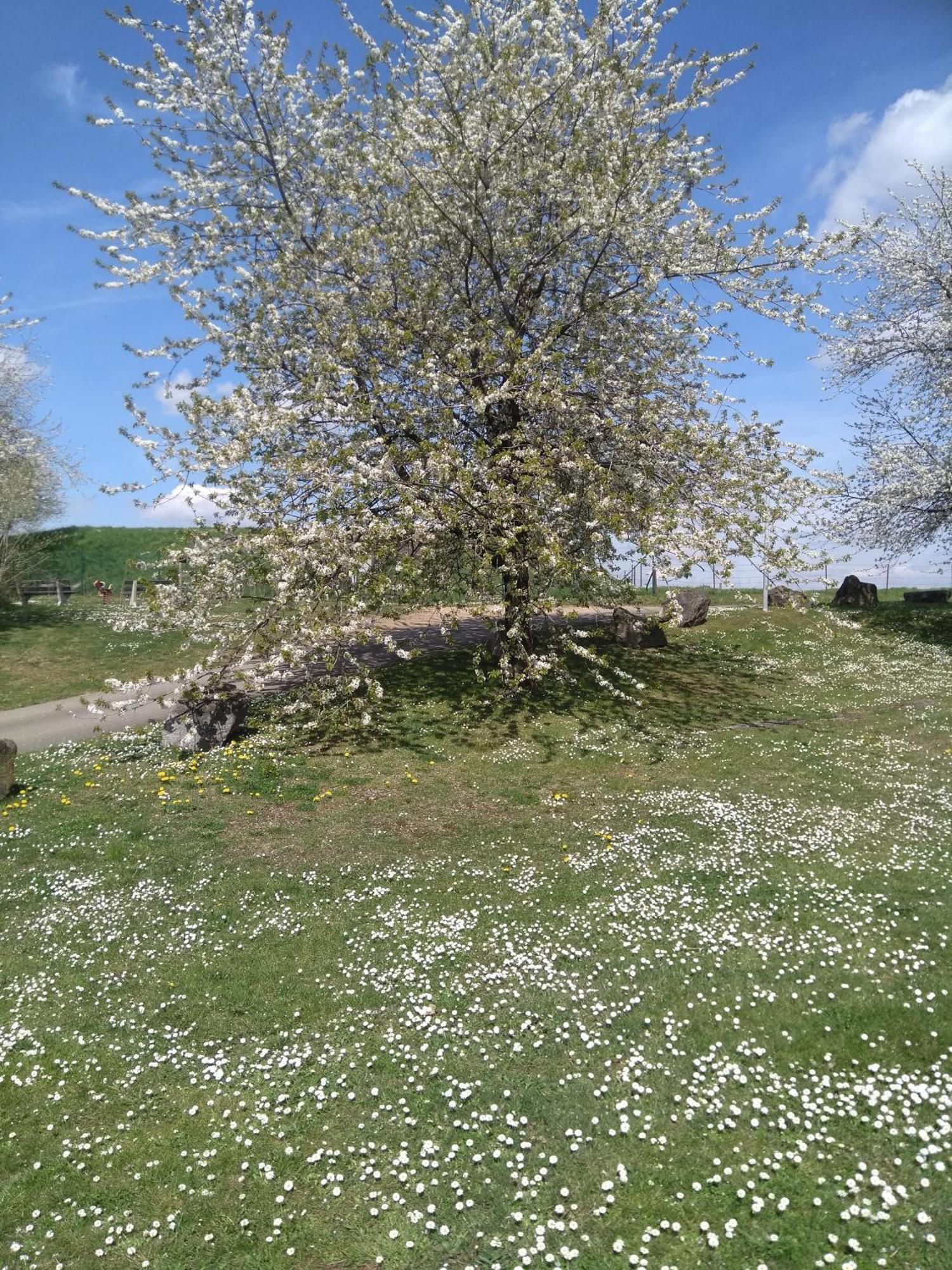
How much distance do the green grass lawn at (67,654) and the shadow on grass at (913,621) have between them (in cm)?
2081

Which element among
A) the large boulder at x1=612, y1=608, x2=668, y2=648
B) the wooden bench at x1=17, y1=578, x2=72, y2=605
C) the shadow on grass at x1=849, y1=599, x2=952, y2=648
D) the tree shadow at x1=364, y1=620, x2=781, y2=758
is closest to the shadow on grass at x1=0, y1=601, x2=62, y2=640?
the wooden bench at x1=17, y1=578, x2=72, y2=605

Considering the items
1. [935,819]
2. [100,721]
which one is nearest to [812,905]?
[935,819]

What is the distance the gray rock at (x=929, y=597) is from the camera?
3062 centimetres

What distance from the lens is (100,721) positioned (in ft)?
55.5

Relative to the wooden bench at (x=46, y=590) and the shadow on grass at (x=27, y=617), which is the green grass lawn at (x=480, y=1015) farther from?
the wooden bench at (x=46, y=590)

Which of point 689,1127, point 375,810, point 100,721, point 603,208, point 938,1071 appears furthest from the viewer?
point 100,721

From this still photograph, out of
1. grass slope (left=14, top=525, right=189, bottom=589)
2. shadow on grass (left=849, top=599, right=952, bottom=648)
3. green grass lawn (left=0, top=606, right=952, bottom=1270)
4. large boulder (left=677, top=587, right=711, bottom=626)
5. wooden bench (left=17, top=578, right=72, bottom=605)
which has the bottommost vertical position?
green grass lawn (left=0, top=606, right=952, bottom=1270)

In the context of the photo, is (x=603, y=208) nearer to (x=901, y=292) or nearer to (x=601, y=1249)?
(x=901, y=292)

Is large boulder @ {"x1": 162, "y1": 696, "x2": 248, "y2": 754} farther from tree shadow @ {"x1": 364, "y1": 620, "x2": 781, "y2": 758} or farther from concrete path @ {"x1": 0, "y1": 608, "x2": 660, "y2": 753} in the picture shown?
tree shadow @ {"x1": 364, "y1": 620, "x2": 781, "y2": 758}

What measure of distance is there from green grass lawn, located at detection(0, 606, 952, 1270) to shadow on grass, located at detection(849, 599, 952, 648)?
1223cm

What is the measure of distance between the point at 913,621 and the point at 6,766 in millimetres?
24911

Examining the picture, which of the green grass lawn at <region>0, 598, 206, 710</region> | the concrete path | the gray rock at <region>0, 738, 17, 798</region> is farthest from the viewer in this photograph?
the green grass lawn at <region>0, 598, 206, 710</region>

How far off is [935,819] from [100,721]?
15.2 m

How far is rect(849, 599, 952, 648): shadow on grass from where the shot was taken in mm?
23828
